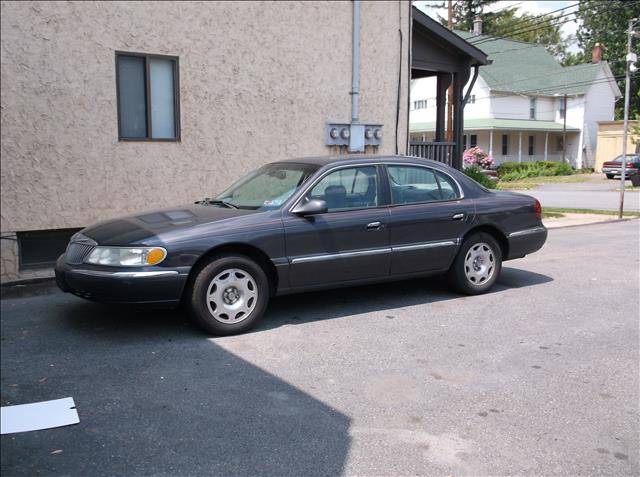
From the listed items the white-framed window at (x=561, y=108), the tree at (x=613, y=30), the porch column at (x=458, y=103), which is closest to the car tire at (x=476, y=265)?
the porch column at (x=458, y=103)

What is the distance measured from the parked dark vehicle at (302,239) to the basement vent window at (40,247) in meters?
2.59

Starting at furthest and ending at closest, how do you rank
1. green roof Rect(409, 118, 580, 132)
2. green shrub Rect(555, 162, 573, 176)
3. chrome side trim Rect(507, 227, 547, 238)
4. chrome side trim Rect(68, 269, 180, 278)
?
green shrub Rect(555, 162, 573, 176) < green roof Rect(409, 118, 580, 132) < chrome side trim Rect(507, 227, 547, 238) < chrome side trim Rect(68, 269, 180, 278)

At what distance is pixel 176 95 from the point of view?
938 centimetres

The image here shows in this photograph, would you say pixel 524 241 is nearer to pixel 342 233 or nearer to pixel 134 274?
pixel 342 233

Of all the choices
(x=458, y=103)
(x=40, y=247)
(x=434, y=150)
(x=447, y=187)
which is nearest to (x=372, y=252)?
(x=447, y=187)

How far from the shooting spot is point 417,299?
731 cm

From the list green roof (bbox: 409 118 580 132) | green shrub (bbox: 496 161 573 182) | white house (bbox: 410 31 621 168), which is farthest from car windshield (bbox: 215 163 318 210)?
white house (bbox: 410 31 621 168)

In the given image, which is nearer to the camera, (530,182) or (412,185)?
(412,185)

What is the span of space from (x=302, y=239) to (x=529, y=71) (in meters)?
43.9

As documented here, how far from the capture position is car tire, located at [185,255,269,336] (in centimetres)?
569

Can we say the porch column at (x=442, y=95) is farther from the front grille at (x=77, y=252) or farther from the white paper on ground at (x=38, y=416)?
the white paper on ground at (x=38, y=416)

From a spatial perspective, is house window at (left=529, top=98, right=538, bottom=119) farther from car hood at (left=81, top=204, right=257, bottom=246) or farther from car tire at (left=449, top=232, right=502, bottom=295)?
car hood at (left=81, top=204, right=257, bottom=246)

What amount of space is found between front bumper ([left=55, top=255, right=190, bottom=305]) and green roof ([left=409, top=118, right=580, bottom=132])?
3653 cm

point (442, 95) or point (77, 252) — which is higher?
point (442, 95)
